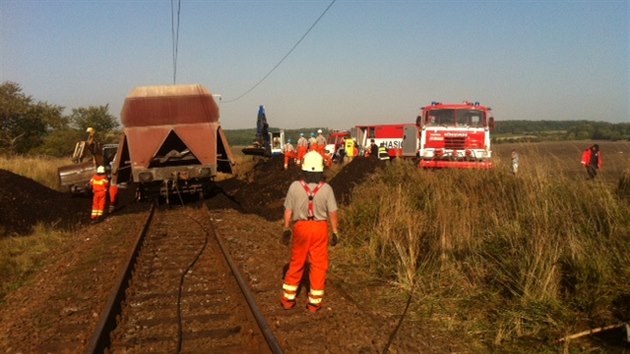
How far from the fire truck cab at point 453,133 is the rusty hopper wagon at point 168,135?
689cm

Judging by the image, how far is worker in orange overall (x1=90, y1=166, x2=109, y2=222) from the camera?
1368cm

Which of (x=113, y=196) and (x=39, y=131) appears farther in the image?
(x=39, y=131)

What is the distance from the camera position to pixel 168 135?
1551cm

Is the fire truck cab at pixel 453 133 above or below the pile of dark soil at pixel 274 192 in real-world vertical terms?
above

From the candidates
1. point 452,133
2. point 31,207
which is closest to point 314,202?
point 31,207

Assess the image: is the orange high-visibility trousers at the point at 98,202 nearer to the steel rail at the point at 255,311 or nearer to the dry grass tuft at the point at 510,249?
the steel rail at the point at 255,311

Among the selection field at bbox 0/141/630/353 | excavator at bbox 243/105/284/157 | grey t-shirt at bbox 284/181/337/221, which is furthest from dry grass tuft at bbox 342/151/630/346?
excavator at bbox 243/105/284/157

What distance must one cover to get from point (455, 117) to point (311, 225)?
1343 cm

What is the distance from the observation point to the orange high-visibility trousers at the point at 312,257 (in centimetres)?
602

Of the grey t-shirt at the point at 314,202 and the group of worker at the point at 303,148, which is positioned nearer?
the grey t-shirt at the point at 314,202

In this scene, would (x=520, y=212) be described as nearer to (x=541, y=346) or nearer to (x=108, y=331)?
(x=541, y=346)

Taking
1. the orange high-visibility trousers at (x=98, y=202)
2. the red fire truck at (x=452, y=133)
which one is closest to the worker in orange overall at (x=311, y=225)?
the orange high-visibility trousers at (x=98, y=202)

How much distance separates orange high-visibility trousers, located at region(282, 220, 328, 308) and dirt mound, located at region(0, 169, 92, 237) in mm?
9136

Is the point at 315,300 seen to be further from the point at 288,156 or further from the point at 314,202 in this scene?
the point at 288,156
